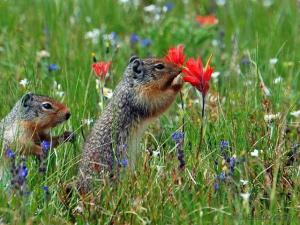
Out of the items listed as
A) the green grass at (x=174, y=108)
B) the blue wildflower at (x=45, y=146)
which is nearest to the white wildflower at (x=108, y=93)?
the green grass at (x=174, y=108)

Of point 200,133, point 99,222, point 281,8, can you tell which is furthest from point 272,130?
point 281,8

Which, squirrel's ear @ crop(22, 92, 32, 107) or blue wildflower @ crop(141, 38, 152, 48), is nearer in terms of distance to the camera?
squirrel's ear @ crop(22, 92, 32, 107)

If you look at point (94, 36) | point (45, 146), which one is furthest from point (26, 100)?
point (94, 36)

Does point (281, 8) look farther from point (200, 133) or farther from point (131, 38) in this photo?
point (200, 133)

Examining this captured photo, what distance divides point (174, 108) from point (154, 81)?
3.10 ft

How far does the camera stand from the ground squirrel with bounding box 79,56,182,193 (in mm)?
5691

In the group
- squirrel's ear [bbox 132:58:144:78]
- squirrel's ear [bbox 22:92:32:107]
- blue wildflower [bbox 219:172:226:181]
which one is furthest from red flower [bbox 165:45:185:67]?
blue wildflower [bbox 219:172:226:181]

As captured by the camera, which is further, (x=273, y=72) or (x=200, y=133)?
(x=273, y=72)

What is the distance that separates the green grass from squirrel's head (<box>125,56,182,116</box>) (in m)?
0.17

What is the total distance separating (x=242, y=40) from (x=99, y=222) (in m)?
4.16

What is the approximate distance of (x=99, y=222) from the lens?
4.83m

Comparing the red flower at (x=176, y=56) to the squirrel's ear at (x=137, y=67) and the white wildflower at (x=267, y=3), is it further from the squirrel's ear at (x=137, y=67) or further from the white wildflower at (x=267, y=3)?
the white wildflower at (x=267, y=3)

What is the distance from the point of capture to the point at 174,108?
713cm

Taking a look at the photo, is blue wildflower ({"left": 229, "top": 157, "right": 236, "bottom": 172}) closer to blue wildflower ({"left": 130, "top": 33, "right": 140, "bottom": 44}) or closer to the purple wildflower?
the purple wildflower
